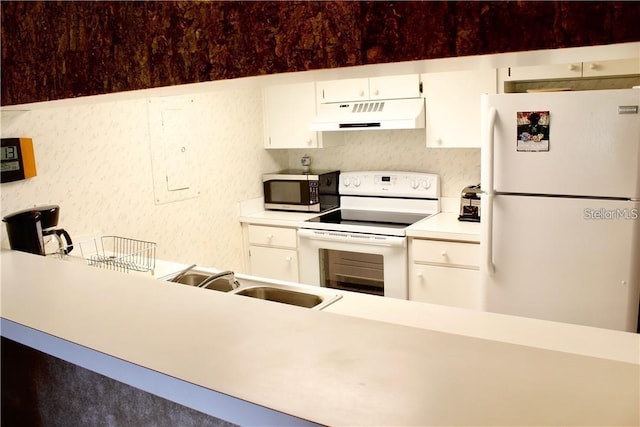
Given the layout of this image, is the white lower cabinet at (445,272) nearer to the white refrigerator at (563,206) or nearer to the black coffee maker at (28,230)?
the white refrigerator at (563,206)

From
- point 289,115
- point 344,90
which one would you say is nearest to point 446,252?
point 344,90

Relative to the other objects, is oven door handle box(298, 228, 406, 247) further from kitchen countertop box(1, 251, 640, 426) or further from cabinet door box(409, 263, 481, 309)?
kitchen countertop box(1, 251, 640, 426)

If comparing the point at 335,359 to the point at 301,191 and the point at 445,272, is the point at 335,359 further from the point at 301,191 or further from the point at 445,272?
the point at 301,191

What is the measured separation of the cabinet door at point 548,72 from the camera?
2799 mm

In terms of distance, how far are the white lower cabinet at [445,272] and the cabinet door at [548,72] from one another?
1005mm

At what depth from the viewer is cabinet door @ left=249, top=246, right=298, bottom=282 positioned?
3719 mm

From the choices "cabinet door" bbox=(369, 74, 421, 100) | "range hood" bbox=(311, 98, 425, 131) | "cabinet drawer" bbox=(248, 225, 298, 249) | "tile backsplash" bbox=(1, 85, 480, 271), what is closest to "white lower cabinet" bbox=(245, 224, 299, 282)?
"cabinet drawer" bbox=(248, 225, 298, 249)

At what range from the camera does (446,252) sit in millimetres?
3098

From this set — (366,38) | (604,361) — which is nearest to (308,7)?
(366,38)

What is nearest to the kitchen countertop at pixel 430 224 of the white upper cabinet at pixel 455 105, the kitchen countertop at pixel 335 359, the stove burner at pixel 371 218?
the stove burner at pixel 371 218

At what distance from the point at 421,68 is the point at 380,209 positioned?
3.01 m

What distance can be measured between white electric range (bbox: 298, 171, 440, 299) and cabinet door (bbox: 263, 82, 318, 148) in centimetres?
47

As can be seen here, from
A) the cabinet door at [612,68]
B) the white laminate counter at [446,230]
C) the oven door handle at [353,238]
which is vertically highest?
the cabinet door at [612,68]

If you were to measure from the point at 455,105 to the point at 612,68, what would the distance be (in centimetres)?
88
